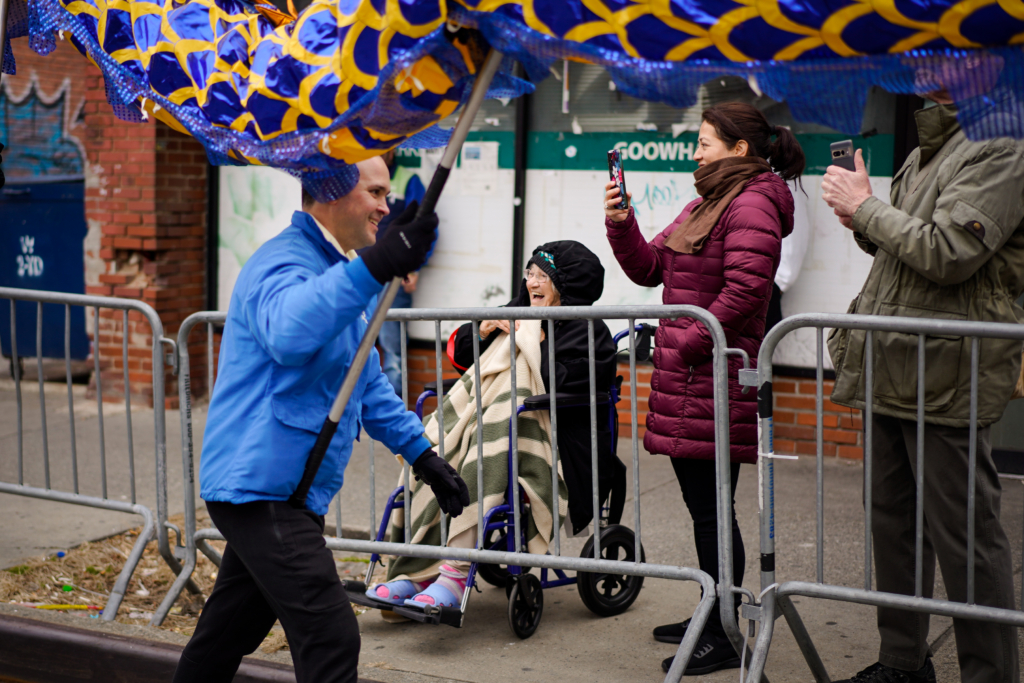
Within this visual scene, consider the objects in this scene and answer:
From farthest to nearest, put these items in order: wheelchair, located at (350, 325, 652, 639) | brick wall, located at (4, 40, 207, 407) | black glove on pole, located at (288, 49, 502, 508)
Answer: brick wall, located at (4, 40, 207, 407) < wheelchair, located at (350, 325, 652, 639) < black glove on pole, located at (288, 49, 502, 508)

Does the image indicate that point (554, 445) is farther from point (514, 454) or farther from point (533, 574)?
point (533, 574)

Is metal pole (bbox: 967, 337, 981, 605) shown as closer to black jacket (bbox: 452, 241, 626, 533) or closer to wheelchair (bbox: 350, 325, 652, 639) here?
wheelchair (bbox: 350, 325, 652, 639)

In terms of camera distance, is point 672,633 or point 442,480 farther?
point 672,633

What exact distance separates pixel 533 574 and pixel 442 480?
1271 millimetres

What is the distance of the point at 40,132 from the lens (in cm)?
970

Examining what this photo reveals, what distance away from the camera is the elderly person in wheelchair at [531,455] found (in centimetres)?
427

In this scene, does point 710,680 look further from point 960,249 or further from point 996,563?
point 960,249

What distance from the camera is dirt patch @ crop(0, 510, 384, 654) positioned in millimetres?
4727

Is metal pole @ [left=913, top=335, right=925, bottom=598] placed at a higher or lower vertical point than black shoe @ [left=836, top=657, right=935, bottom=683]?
higher

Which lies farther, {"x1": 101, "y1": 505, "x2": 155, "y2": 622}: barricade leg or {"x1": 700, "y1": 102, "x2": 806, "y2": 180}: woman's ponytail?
{"x1": 101, "y1": 505, "x2": 155, "y2": 622}: barricade leg

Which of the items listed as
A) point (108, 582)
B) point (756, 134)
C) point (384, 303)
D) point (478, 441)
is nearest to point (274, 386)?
point (384, 303)

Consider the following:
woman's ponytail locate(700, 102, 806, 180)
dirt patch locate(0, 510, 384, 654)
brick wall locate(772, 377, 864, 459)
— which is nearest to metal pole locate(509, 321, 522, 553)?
dirt patch locate(0, 510, 384, 654)

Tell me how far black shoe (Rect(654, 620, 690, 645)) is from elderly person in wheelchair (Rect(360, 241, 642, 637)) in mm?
300

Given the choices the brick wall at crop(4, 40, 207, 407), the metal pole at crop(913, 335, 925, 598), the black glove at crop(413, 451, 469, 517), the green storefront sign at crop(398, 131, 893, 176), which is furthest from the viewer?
the brick wall at crop(4, 40, 207, 407)
